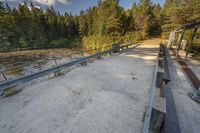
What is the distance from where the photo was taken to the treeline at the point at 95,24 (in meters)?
25.5

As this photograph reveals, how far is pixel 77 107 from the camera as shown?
2.87 m

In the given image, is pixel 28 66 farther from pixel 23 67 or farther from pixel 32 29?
pixel 32 29

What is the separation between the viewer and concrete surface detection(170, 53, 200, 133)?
281 cm

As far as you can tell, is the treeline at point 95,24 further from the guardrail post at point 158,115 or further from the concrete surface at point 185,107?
the guardrail post at point 158,115

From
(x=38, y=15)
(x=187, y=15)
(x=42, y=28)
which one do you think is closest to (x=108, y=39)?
(x=187, y=15)

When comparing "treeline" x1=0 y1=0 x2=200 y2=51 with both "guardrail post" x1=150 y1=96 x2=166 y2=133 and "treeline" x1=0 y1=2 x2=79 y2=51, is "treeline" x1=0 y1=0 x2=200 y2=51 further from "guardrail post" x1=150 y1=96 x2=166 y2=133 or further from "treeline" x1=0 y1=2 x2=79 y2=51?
"guardrail post" x1=150 y1=96 x2=166 y2=133

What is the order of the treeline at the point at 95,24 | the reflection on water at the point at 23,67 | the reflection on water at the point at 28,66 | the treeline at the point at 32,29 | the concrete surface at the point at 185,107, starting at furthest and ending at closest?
the treeline at the point at 32,29 < the treeline at the point at 95,24 < the reflection on water at the point at 28,66 < the reflection on water at the point at 23,67 < the concrete surface at the point at 185,107

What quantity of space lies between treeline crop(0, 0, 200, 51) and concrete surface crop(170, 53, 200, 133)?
18.9 m

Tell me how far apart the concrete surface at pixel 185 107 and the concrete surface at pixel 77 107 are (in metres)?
1.12

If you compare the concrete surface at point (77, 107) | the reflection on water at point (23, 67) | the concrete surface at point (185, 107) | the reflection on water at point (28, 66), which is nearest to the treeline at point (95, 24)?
the reflection on water at point (28, 66)

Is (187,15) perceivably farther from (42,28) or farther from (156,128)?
(42,28)

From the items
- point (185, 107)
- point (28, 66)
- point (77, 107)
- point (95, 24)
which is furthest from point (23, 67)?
point (95, 24)

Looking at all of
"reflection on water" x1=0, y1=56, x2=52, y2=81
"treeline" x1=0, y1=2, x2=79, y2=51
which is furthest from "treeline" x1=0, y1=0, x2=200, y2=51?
"reflection on water" x1=0, y1=56, x2=52, y2=81

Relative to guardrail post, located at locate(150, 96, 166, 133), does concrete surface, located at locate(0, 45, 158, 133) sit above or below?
below
